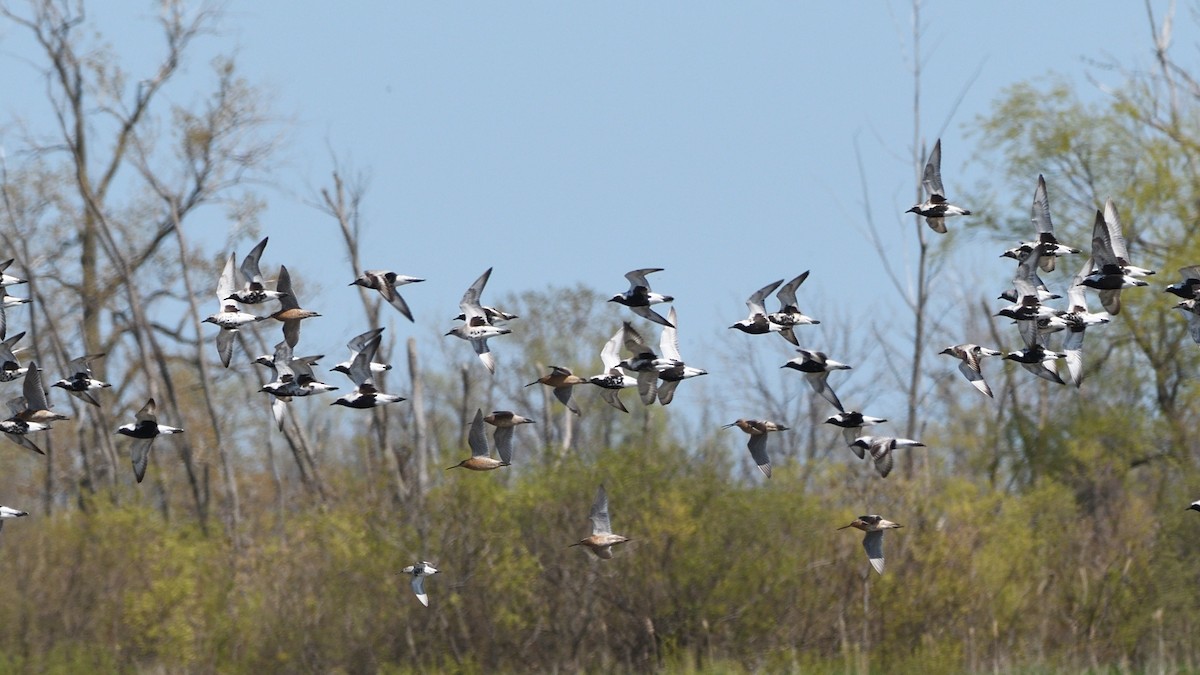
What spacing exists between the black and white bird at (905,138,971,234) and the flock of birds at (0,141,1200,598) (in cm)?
1

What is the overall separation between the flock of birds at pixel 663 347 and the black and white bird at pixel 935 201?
1 cm

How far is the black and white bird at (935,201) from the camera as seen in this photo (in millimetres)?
13375

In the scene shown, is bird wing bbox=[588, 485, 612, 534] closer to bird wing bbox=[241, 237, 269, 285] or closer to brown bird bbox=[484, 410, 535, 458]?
brown bird bbox=[484, 410, 535, 458]

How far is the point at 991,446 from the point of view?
124ft

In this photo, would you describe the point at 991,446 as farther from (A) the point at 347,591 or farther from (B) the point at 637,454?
(A) the point at 347,591

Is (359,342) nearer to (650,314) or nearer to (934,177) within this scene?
(650,314)

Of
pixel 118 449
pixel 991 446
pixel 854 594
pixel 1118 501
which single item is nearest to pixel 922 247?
pixel 991 446

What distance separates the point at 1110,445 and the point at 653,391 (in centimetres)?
2513

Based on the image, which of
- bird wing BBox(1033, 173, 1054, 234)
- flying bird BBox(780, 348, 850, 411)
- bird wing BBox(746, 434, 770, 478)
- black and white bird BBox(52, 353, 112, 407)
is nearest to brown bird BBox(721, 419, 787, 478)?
bird wing BBox(746, 434, 770, 478)

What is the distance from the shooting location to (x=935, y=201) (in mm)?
13570

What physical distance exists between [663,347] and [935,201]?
250cm

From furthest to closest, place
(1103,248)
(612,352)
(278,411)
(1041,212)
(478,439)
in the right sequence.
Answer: (278,411)
(478,439)
(612,352)
(1041,212)
(1103,248)

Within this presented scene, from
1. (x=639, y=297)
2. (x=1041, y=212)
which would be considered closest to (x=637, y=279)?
(x=639, y=297)

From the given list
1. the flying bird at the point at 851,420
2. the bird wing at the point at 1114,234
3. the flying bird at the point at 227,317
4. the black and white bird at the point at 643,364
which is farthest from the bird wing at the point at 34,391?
the bird wing at the point at 1114,234
